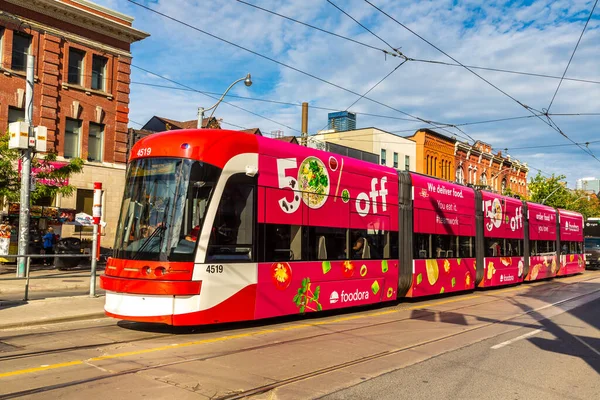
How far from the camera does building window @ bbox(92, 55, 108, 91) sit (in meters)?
26.8

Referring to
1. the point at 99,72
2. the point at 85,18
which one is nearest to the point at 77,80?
the point at 99,72

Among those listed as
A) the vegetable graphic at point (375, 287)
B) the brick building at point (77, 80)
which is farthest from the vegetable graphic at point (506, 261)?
the brick building at point (77, 80)

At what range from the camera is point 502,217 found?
1955 centimetres

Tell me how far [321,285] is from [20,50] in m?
20.5

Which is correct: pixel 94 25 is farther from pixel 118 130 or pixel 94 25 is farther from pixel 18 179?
pixel 18 179

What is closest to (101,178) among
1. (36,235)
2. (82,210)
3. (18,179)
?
(82,210)

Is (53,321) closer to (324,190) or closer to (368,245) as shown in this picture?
(324,190)

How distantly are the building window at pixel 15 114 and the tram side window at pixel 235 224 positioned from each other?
740 inches

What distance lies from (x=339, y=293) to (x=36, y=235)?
16.7 metres

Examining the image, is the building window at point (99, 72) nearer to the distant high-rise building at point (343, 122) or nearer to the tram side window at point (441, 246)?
the tram side window at point (441, 246)

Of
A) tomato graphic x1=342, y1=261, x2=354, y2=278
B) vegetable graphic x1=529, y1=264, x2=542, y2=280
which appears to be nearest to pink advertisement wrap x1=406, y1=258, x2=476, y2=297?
tomato graphic x1=342, y1=261, x2=354, y2=278

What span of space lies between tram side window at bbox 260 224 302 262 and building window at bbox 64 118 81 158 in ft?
63.1

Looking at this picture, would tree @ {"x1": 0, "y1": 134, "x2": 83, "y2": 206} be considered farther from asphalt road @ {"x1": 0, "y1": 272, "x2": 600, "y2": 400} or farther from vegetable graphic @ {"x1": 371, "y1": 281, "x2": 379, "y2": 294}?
vegetable graphic @ {"x1": 371, "y1": 281, "x2": 379, "y2": 294}

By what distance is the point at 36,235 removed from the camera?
22.8 meters
